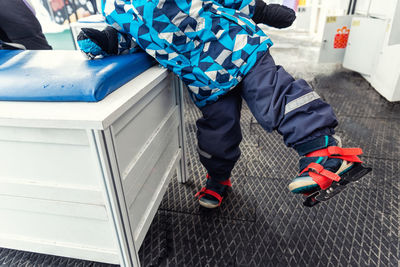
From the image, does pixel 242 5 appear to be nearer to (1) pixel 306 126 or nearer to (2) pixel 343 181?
(1) pixel 306 126

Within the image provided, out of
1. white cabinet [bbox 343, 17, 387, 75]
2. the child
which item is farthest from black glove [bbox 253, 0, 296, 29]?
white cabinet [bbox 343, 17, 387, 75]

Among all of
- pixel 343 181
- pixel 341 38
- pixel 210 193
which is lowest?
pixel 210 193

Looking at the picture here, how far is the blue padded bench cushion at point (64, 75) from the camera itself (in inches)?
20.8

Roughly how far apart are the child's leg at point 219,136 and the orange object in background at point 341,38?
81.4 inches

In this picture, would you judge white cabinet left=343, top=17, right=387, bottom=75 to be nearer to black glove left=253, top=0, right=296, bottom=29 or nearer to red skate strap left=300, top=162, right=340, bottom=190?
black glove left=253, top=0, right=296, bottom=29

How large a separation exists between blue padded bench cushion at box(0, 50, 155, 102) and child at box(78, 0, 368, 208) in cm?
6

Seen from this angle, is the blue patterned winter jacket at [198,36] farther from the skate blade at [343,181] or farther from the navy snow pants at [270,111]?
the skate blade at [343,181]

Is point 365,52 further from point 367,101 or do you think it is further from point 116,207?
point 116,207

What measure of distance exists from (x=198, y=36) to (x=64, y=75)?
0.36m

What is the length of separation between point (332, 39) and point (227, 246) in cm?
233

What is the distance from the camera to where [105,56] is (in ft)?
2.34

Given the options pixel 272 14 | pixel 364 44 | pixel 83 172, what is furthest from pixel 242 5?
pixel 364 44

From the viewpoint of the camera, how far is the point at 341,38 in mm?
2510

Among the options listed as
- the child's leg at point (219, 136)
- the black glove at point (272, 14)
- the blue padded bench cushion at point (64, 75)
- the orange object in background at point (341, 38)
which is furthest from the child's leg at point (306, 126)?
the orange object in background at point (341, 38)
